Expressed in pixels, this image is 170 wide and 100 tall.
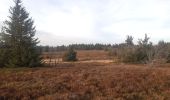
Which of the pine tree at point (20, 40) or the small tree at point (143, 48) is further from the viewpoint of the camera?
the small tree at point (143, 48)

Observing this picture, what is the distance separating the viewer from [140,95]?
535 inches

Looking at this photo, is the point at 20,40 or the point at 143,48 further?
the point at 143,48

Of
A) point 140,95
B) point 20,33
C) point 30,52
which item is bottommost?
point 140,95

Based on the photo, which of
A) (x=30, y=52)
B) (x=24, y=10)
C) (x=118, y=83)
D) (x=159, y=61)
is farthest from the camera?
(x=159, y=61)

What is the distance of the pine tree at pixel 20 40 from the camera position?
36.0 m

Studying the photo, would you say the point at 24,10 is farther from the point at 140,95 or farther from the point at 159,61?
the point at 140,95

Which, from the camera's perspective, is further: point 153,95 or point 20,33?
point 20,33

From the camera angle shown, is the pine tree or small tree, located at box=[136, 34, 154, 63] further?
small tree, located at box=[136, 34, 154, 63]

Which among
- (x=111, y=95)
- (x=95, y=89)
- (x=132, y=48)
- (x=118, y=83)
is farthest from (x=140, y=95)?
(x=132, y=48)

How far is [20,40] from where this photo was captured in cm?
3722

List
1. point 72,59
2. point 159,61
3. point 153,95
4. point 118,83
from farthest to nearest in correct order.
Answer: point 72,59
point 159,61
point 118,83
point 153,95

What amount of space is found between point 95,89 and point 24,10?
26573 millimetres

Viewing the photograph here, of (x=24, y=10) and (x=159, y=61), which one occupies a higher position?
(x=24, y=10)

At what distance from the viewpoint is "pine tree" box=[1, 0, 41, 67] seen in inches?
1417
